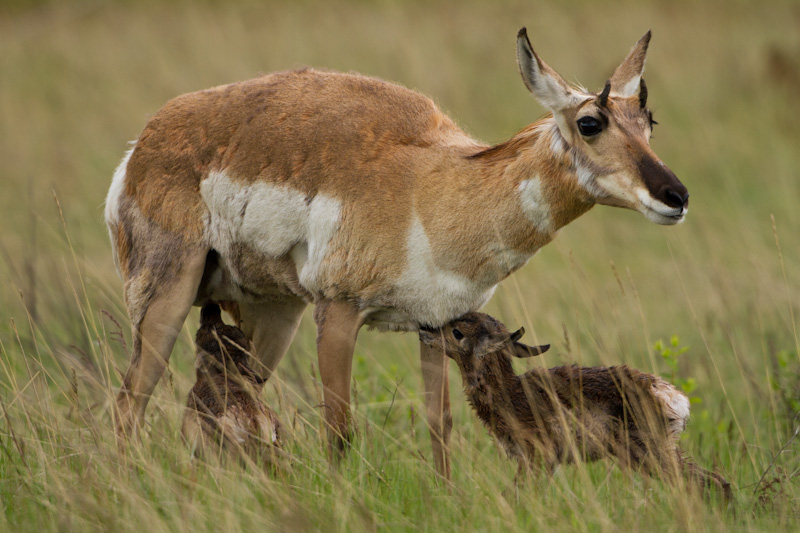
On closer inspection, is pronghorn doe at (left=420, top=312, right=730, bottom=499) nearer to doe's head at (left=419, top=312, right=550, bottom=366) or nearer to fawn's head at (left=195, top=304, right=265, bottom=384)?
doe's head at (left=419, top=312, right=550, bottom=366)

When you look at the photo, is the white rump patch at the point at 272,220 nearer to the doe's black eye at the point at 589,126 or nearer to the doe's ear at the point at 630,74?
the doe's black eye at the point at 589,126

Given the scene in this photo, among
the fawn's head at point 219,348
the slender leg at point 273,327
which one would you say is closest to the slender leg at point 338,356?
the fawn's head at point 219,348

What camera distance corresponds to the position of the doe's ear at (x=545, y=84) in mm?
5539

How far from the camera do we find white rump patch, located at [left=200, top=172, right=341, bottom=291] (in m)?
6.23

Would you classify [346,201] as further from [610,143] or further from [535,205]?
[610,143]

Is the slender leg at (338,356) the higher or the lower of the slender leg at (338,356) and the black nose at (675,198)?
the lower

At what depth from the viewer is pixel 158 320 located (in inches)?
258

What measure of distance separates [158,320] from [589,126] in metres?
2.85

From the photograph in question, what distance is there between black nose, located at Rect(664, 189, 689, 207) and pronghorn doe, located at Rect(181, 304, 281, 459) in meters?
2.32

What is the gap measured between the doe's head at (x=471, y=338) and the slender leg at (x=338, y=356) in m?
0.42

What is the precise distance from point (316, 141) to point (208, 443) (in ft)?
6.04

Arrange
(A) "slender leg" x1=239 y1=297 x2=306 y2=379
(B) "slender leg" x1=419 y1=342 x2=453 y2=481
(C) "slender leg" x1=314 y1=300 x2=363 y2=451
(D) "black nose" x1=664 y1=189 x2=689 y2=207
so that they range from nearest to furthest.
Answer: (D) "black nose" x1=664 y1=189 x2=689 y2=207, (C) "slender leg" x1=314 y1=300 x2=363 y2=451, (B) "slender leg" x1=419 y1=342 x2=453 y2=481, (A) "slender leg" x1=239 y1=297 x2=306 y2=379

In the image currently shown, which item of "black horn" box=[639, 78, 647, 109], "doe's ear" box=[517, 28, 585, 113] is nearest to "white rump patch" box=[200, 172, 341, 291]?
"doe's ear" box=[517, 28, 585, 113]

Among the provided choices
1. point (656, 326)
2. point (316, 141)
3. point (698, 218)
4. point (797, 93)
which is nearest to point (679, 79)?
point (797, 93)
